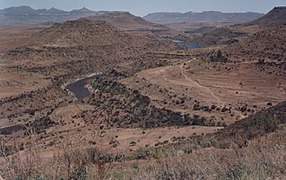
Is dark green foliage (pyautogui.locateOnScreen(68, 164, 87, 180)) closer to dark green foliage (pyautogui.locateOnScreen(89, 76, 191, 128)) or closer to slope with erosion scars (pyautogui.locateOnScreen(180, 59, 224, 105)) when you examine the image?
dark green foliage (pyautogui.locateOnScreen(89, 76, 191, 128))

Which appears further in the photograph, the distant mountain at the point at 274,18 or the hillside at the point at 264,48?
the distant mountain at the point at 274,18

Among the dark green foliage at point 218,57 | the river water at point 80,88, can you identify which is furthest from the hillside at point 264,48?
the river water at point 80,88

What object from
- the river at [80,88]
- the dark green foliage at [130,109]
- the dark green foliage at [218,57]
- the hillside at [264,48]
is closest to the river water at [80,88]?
the river at [80,88]

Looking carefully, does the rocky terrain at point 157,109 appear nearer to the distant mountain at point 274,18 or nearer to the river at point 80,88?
the river at point 80,88

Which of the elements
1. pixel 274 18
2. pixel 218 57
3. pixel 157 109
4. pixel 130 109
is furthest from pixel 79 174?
pixel 274 18

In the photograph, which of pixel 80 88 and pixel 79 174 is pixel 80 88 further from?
pixel 79 174

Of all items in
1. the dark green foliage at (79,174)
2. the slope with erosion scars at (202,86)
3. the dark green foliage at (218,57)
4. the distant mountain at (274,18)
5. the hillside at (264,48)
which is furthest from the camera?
the distant mountain at (274,18)

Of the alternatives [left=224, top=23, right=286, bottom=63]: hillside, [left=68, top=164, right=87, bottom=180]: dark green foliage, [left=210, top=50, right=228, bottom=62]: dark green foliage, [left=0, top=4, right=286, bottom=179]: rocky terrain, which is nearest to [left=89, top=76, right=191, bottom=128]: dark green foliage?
[left=0, top=4, right=286, bottom=179]: rocky terrain

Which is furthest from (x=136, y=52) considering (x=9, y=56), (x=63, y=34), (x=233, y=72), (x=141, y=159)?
(x=141, y=159)

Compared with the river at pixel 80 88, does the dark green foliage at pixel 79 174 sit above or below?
above

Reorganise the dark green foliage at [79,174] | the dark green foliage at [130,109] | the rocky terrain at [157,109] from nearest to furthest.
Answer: the dark green foliage at [79,174] < the rocky terrain at [157,109] < the dark green foliage at [130,109]

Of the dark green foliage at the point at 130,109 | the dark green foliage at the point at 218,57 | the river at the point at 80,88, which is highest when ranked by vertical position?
the dark green foliage at the point at 218,57

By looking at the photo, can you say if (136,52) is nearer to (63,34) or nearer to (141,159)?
(63,34)

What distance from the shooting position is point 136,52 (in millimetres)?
104812
